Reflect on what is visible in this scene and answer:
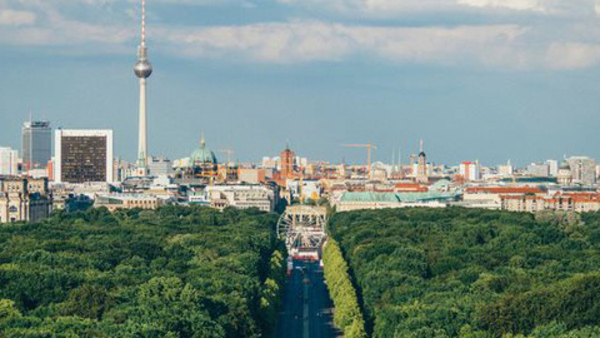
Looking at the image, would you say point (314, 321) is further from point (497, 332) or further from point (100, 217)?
point (100, 217)

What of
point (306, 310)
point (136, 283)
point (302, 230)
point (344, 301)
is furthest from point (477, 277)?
point (302, 230)

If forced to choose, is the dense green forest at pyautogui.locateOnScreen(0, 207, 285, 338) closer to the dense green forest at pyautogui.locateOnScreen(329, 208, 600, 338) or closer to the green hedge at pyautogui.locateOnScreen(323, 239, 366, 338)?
the green hedge at pyautogui.locateOnScreen(323, 239, 366, 338)

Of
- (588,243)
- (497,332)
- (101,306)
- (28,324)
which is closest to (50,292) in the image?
(101,306)

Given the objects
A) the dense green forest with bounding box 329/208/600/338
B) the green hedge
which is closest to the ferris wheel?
the dense green forest with bounding box 329/208/600/338

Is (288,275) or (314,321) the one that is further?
(288,275)

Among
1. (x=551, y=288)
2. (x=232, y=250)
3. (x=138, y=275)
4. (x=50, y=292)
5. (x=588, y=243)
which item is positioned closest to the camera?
(x=551, y=288)

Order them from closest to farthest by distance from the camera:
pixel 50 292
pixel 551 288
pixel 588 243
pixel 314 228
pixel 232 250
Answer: pixel 551 288 < pixel 50 292 < pixel 232 250 < pixel 588 243 < pixel 314 228

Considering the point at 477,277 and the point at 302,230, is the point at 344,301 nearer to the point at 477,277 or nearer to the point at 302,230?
the point at 477,277
